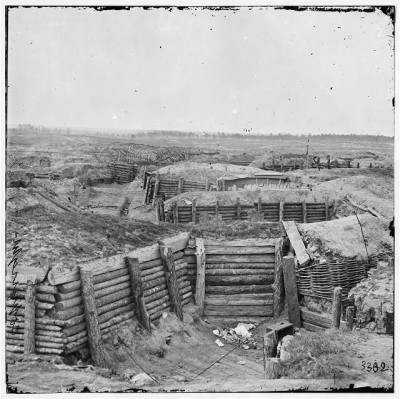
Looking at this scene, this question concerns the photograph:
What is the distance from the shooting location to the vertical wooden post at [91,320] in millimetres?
9680

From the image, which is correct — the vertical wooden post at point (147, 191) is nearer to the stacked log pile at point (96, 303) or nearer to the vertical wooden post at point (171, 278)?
the vertical wooden post at point (171, 278)

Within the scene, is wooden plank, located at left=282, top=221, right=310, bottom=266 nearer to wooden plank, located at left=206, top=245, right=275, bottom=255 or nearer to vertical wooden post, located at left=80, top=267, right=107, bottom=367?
wooden plank, located at left=206, top=245, right=275, bottom=255

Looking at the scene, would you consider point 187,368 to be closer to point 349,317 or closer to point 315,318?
point 315,318

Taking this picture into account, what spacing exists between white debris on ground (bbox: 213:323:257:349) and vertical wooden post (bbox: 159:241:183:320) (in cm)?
106

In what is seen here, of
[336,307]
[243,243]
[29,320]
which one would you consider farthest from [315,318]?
[29,320]

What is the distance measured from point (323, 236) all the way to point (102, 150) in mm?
6306

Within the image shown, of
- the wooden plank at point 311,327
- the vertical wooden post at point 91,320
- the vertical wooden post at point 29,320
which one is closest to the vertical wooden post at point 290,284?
the wooden plank at point 311,327

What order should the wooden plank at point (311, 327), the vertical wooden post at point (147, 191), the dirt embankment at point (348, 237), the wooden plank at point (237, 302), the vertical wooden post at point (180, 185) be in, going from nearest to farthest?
the wooden plank at point (311, 327), the dirt embankment at point (348, 237), the wooden plank at point (237, 302), the vertical wooden post at point (180, 185), the vertical wooden post at point (147, 191)

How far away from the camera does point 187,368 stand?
10.3m

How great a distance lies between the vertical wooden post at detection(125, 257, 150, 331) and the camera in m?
10.8

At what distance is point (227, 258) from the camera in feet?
42.2

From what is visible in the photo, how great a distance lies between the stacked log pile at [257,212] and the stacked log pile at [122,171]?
178cm

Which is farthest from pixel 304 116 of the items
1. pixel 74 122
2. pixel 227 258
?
pixel 74 122

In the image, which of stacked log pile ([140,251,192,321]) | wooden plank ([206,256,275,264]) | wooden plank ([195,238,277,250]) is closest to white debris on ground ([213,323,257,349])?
stacked log pile ([140,251,192,321])
